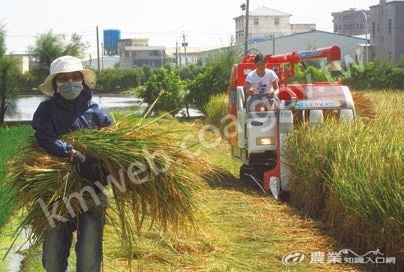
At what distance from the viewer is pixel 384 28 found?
51.2 m

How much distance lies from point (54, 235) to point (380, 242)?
2.73 metres

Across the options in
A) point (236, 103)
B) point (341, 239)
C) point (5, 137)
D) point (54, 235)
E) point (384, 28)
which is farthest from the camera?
point (384, 28)

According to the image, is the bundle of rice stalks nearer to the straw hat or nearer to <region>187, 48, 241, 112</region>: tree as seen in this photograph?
the straw hat

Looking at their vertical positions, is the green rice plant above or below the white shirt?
below

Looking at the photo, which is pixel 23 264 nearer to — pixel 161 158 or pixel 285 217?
pixel 161 158

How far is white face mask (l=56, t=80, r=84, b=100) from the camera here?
486 centimetres

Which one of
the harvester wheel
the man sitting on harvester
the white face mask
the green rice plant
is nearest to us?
the white face mask

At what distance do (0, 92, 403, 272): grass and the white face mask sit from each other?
1.13 meters

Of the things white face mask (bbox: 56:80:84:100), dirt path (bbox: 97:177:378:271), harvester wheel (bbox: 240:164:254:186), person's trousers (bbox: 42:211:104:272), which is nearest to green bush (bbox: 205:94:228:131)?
harvester wheel (bbox: 240:164:254:186)

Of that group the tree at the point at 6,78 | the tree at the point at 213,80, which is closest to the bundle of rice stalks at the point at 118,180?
the tree at the point at 213,80

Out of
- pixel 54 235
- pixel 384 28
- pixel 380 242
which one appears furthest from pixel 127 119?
pixel 384 28

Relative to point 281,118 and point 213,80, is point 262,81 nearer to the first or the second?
point 281,118

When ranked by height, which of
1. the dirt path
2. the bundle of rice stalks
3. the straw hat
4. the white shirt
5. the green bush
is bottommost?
the dirt path

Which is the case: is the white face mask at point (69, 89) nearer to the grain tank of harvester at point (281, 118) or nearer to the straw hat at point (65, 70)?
the straw hat at point (65, 70)
